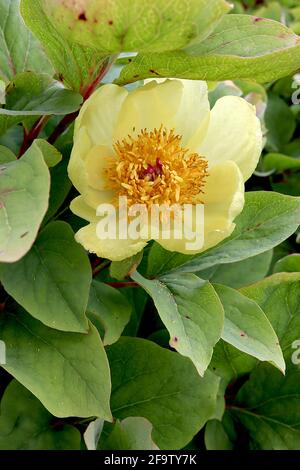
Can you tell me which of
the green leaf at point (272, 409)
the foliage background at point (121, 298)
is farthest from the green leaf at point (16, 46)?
the green leaf at point (272, 409)

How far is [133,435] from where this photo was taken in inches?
26.4

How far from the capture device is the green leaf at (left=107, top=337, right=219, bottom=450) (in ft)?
2.35

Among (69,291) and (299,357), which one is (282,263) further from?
(69,291)

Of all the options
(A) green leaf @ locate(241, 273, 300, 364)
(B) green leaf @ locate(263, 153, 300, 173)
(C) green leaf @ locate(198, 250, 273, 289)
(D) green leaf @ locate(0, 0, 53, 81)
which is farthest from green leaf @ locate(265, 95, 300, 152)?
(D) green leaf @ locate(0, 0, 53, 81)

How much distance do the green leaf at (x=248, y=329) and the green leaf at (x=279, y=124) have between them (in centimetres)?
59

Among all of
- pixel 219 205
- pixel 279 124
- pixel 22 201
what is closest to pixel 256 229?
pixel 219 205

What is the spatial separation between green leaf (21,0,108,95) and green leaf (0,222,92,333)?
0.14 metres

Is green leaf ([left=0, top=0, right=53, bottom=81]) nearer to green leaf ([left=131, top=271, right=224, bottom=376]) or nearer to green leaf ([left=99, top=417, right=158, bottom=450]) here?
green leaf ([left=131, top=271, right=224, bottom=376])

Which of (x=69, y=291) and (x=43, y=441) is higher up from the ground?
(x=69, y=291)

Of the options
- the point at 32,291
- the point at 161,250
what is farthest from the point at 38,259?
the point at 161,250

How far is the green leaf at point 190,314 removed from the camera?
573mm

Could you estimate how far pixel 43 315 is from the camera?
579 millimetres

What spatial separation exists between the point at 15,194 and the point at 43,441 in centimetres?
33

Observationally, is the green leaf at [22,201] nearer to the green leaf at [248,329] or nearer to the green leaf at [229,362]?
the green leaf at [248,329]
